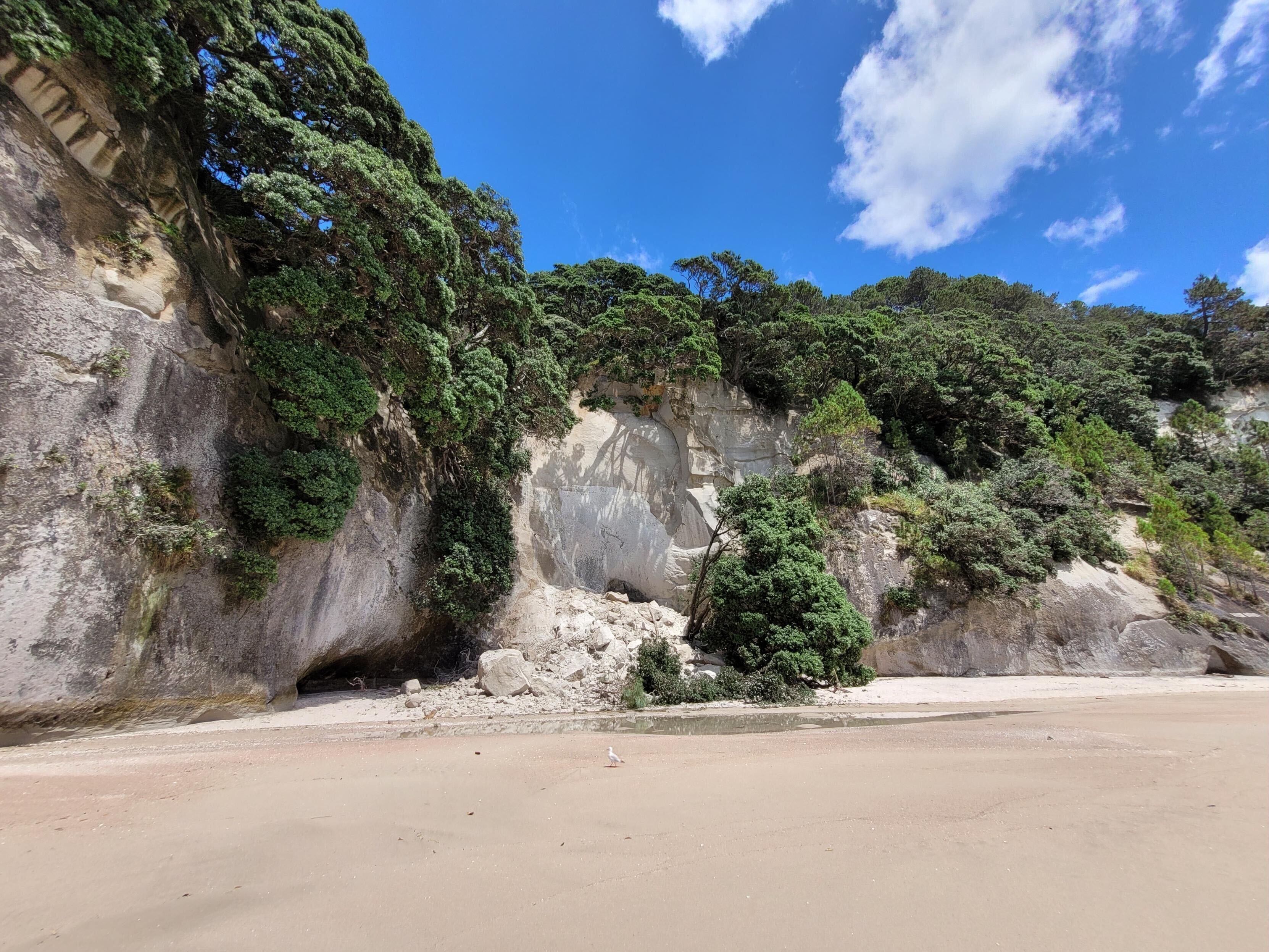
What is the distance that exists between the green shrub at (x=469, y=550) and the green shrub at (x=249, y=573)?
495 centimetres

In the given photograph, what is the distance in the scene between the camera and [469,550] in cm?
1590

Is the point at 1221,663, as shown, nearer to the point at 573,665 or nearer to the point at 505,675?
the point at 573,665

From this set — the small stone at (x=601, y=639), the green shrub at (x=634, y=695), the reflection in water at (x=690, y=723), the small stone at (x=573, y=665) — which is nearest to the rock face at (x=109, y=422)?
the reflection in water at (x=690, y=723)

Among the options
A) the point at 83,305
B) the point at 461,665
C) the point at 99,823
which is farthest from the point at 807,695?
the point at 83,305

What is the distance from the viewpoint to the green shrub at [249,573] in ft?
34.4

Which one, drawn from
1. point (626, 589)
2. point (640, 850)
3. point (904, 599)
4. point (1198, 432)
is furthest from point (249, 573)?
point (1198, 432)

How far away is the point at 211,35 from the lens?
1113cm

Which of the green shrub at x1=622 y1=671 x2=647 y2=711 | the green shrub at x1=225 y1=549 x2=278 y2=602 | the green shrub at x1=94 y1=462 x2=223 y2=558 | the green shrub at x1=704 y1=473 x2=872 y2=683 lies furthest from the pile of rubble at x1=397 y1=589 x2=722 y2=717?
the green shrub at x1=94 y1=462 x2=223 y2=558

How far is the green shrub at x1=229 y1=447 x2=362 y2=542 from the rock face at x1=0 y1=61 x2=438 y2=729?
431 mm

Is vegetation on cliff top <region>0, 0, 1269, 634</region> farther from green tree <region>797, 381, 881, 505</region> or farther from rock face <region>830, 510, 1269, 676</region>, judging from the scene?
rock face <region>830, 510, 1269, 676</region>

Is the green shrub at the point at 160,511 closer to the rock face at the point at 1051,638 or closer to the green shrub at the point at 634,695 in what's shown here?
the green shrub at the point at 634,695

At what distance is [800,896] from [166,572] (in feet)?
39.1

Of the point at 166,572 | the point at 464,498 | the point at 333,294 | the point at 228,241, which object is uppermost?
the point at 228,241

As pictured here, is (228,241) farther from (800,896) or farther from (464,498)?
(800,896)
